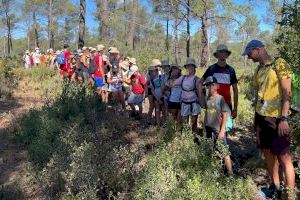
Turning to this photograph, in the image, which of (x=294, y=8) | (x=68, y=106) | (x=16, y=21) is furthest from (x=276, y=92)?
(x=16, y=21)

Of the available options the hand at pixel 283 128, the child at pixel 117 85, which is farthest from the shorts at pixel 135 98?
the hand at pixel 283 128

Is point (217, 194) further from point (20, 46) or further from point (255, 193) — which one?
point (20, 46)

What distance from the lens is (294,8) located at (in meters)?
5.84

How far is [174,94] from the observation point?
7.47m

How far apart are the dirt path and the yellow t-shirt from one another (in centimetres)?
320

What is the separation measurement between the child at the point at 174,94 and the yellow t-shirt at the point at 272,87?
251 centimetres

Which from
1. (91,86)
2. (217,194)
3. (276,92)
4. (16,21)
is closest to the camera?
(217,194)

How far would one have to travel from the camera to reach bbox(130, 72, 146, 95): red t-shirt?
8938mm

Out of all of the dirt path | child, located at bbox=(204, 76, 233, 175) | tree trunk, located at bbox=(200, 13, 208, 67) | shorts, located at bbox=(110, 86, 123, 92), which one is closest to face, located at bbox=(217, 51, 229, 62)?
child, located at bbox=(204, 76, 233, 175)

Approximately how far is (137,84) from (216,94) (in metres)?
3.34

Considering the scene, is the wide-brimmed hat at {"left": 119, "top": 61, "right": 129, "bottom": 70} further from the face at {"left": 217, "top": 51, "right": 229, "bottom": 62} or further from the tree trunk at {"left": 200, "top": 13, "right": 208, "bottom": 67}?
the tree trunk at {"left": 200, "top": 13, "right": 208, "bottom": 67}

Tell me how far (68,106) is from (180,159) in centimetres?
389

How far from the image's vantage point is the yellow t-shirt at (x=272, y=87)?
15.3 feet

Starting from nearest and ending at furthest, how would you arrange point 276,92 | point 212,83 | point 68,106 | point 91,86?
point 276,92 < point 212,83 < point 68,106 < point 91,86
